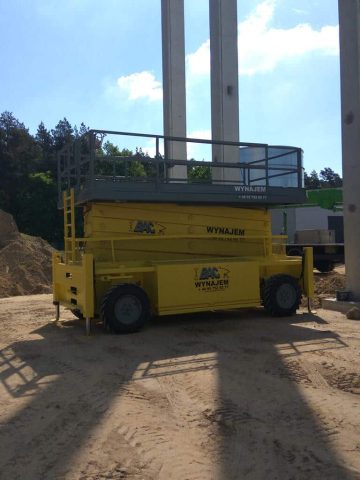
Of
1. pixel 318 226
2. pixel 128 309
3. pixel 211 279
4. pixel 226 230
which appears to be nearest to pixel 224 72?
pixel 226 230

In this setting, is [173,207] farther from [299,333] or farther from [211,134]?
[211,134]

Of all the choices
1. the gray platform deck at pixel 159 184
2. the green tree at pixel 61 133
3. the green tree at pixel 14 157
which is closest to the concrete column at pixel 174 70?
the gray platform deck at pixel 159 184

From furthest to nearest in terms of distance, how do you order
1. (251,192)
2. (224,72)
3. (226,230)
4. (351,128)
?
(224,72)
(351,128)
(226,230)
(251,192)

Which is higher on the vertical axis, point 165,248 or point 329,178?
point 329,178

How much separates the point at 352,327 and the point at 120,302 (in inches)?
175

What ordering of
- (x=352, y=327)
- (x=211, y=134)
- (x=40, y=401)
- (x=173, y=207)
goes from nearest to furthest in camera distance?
(x=40, y=401) < (x=352, y=327) < (x=173, y=207) < (x=211, y=134)

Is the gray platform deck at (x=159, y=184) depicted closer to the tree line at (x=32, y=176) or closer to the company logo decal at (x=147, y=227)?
the company logo decal at (x=147, y=227)

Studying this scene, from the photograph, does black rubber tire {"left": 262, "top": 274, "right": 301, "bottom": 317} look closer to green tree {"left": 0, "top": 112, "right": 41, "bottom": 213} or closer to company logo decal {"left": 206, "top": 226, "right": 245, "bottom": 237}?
company logo decal {"left": 206, "top": 226, "right": 245, "bottom": 237}

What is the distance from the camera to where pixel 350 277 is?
42.5 ft

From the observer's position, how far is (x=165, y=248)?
10938mm

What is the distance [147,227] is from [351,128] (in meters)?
5.70

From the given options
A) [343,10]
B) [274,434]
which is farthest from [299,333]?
[343,10]

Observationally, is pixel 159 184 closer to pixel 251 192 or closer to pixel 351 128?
pixel 251 192

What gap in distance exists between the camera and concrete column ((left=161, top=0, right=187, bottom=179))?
16.5m
